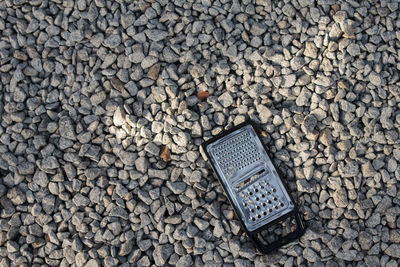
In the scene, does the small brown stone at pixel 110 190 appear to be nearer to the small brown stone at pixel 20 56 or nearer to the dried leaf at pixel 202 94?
the dried leaf at pixel 202 94

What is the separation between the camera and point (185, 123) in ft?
Result: 8.52

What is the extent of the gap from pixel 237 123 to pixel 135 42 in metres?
0.82

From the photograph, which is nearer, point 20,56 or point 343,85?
point 343,85

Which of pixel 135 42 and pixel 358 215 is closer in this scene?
pixel 358 215

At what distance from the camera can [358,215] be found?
2.51m

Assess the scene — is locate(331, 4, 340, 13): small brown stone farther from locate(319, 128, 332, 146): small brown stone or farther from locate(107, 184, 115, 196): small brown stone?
locate(107, 184, 115, 196): small brown stone

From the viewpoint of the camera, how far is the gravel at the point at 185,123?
2508 millimetres

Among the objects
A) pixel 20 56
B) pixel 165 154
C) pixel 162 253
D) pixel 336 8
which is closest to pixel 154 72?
pixel 165 154

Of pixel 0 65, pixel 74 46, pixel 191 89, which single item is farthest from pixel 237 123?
pixel 0 65

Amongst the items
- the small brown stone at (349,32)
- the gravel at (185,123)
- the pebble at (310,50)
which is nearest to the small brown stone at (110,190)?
the gravel at (185,123)

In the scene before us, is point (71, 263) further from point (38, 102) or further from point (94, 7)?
point (94, 7)

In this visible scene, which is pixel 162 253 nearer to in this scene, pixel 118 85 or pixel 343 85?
pixel 118 85

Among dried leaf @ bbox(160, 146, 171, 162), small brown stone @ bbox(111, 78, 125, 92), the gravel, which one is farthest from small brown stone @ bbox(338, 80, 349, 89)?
small brown stone @ bbox(111, 78, 125, 92)

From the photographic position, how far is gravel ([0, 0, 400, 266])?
2508mm
